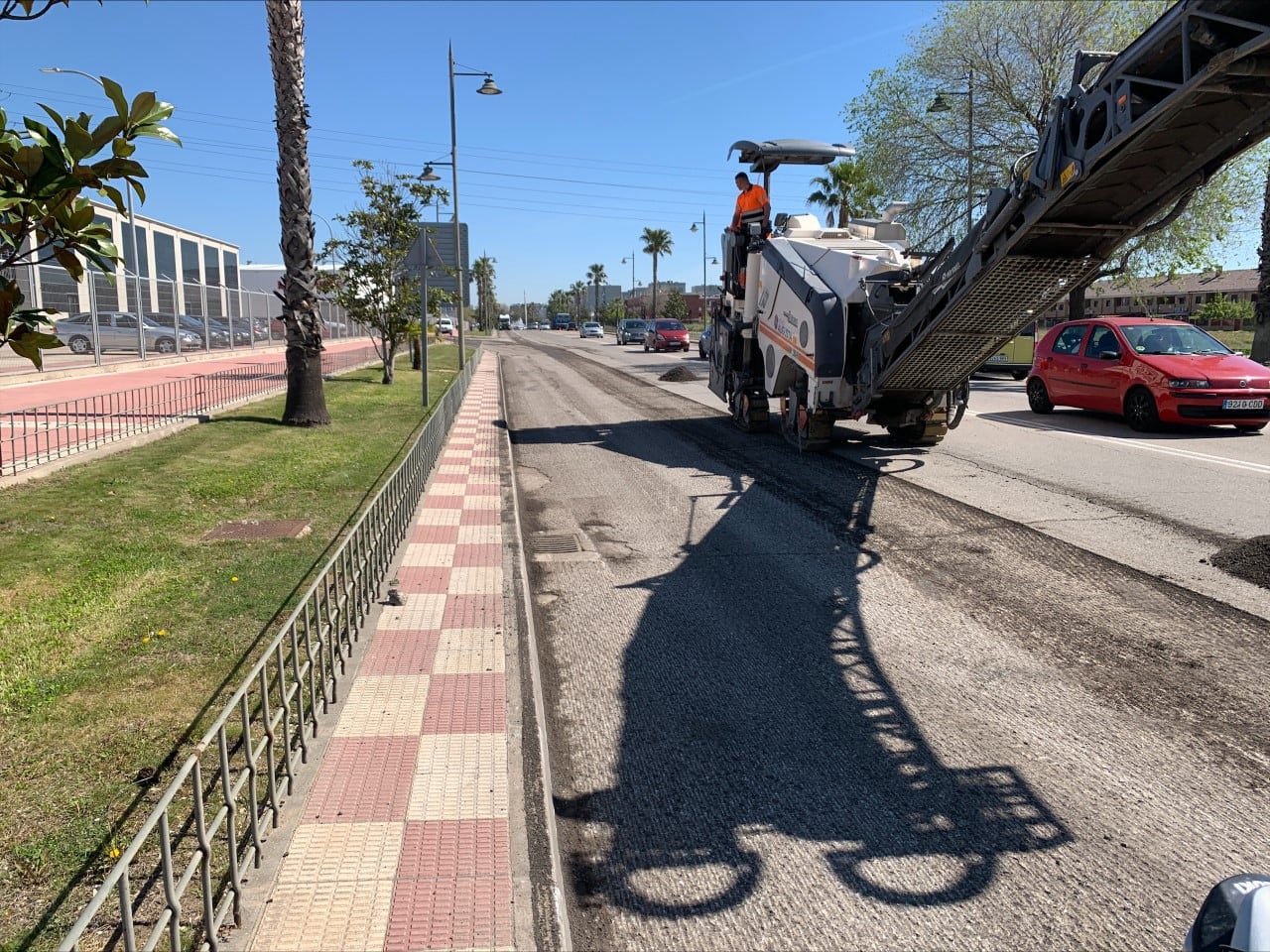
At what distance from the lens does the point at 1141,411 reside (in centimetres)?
1380

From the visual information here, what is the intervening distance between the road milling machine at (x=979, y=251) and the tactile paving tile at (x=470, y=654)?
16.2 ft

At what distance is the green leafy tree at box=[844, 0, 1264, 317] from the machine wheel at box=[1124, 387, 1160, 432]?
14960 mm

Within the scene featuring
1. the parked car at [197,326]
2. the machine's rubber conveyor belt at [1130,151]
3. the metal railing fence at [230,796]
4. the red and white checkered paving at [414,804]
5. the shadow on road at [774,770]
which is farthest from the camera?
the parked car at [197,326]

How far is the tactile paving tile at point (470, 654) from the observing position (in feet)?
16.9

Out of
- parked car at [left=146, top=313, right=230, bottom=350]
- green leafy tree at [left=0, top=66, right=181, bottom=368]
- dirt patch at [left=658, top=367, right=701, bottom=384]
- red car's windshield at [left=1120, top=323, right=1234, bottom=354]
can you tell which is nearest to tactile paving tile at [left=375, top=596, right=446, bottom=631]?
green leafy tree at [left=0, top=66, right=181, bottom=368]

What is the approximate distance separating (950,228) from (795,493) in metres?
24.9

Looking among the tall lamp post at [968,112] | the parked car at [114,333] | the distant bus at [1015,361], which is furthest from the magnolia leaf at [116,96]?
the tall lamp post at [968,112]

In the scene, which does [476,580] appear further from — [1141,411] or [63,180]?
[1141,411]

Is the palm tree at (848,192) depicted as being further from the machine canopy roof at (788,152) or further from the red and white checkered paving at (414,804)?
the red and white checkered paving at (414,804)

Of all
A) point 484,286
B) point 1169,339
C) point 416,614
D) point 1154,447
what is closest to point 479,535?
point 416,614

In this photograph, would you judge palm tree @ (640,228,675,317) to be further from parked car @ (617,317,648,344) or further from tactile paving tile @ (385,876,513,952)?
tactile paving tile @ (385,876,513,952)

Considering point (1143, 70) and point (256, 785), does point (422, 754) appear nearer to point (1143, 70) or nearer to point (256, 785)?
point (256, 785)

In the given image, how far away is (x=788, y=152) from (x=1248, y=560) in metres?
9.29

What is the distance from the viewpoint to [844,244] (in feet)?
39.4
